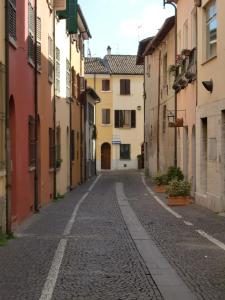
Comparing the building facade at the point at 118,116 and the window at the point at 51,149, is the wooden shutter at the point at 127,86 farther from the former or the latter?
the window at the point at 51,149

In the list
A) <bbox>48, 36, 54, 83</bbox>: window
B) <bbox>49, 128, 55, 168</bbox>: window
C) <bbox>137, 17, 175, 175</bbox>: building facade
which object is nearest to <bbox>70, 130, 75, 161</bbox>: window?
<bbox>137, 17, 175, 175</bbox>: building facade

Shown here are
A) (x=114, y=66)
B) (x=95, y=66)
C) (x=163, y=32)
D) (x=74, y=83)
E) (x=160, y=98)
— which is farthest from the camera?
(x=114, y=66)

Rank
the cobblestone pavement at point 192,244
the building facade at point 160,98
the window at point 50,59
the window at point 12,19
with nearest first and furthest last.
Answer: the cobblestone pavement at point 192,244, the window at point 12,19, the window at point 50,59, the building facade at point 160,98

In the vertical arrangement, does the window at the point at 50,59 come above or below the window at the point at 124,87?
below

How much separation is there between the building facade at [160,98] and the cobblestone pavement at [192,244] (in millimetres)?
12063

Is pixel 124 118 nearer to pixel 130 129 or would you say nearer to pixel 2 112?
pixel 130 129

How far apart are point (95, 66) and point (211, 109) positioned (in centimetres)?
5111

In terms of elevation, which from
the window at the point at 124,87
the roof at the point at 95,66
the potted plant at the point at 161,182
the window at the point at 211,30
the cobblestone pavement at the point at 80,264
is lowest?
the cobblestone pavement at the point at 80,264

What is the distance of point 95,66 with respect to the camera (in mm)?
69438

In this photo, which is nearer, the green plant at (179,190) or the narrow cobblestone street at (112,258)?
the narrow cobblestone street at (112,258)

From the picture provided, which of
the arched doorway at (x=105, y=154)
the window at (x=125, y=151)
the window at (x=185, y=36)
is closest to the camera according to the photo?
the window at (x=185, y=36)

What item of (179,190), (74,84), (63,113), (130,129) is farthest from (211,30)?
(130,129)

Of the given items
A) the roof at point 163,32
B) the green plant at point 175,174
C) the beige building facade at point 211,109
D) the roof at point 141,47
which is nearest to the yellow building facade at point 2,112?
the beige building facade at point 211,109

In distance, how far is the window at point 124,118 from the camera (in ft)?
225
